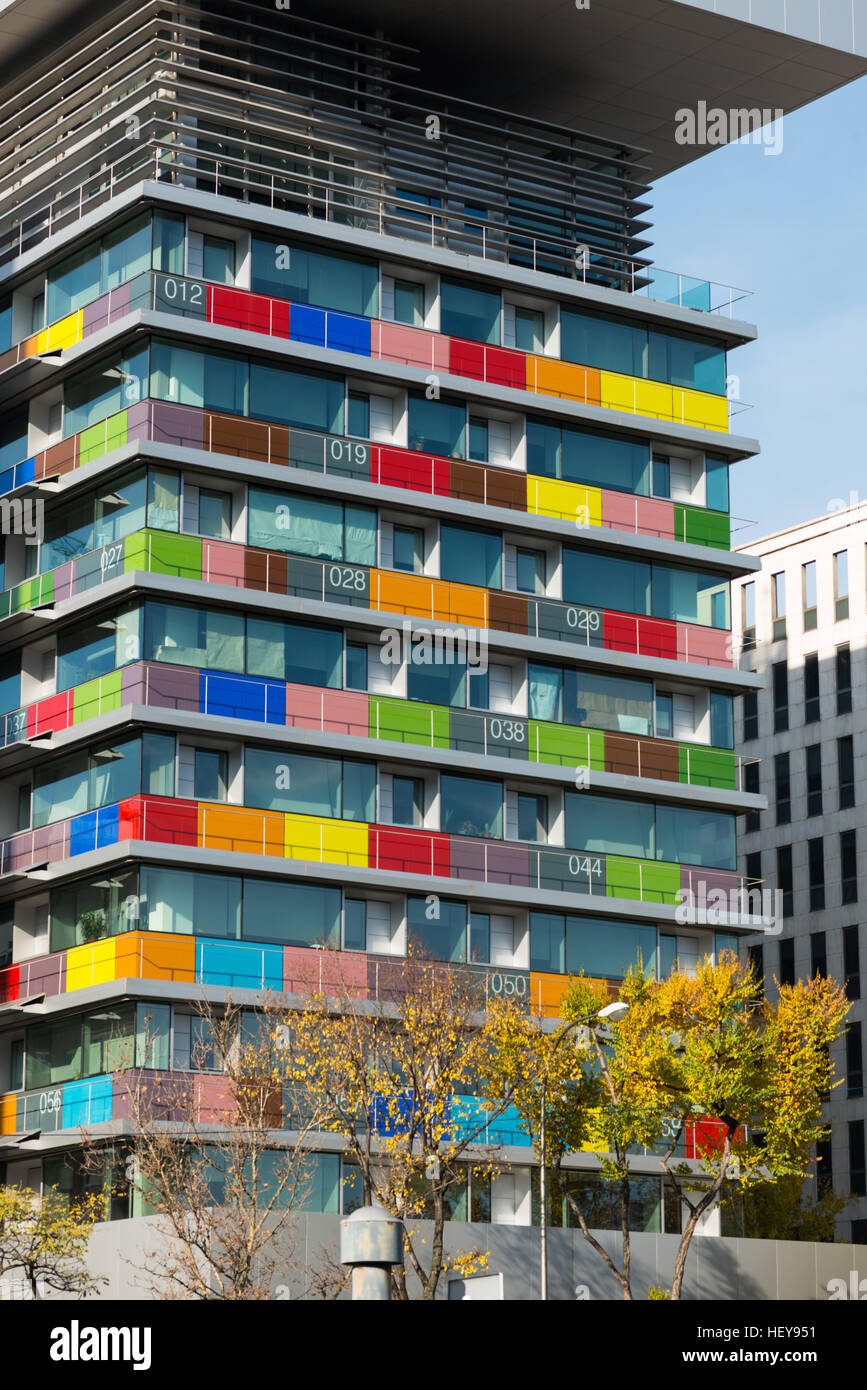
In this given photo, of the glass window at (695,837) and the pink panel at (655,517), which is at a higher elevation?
the pink panel at (655,517)

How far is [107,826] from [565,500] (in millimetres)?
16767

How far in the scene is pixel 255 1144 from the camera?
43469 millimetres

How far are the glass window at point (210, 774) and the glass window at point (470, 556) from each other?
8.59 m

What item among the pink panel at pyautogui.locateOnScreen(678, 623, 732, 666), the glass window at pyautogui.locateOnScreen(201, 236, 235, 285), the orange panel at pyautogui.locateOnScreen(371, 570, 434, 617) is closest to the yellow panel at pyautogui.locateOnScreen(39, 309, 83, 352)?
the glass window at pyautogui.locateOnScreen(201, 236, 235, 285)

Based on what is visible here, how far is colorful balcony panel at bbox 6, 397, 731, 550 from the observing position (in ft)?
176

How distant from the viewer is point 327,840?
53.0 meters

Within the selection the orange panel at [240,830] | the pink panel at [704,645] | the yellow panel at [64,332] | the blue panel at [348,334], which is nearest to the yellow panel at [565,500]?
the pink panel at [704,645]

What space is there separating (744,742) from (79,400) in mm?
56793

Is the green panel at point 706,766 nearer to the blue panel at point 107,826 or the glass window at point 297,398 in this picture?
the glass window at point 297,398

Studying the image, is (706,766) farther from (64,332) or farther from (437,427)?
(64,332)

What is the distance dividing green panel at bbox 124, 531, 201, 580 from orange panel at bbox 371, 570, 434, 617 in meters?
5.21

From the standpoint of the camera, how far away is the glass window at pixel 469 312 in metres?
58.9

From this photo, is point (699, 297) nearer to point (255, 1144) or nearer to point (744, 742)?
point (255, 1144)
